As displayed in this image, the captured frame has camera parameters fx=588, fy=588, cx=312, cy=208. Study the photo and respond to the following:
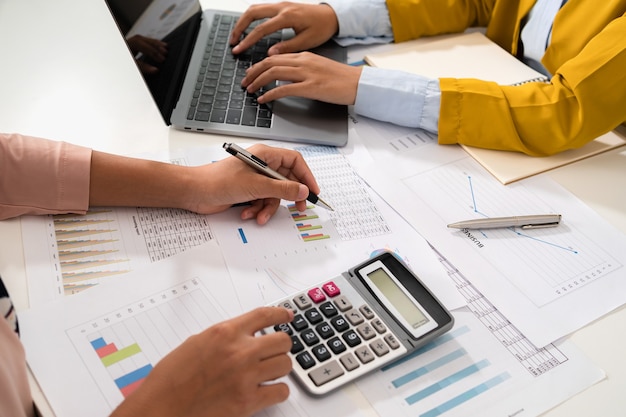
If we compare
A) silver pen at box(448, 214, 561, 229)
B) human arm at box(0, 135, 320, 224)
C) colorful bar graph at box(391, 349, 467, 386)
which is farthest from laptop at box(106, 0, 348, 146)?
colorful bar graph at box(391, 349, 467, 386)

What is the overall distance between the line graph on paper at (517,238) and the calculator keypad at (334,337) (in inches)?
7.9

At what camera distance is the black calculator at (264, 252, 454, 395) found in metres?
0.59

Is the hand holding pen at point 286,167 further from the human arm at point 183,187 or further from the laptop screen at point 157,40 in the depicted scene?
the laptop screen at point 157,40

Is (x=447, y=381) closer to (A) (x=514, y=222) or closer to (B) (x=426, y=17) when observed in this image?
(A) (x=514, y=222)

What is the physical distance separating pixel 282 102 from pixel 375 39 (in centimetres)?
27

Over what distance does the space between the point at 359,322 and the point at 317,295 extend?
6 cm

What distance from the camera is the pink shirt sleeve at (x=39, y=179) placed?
0.72 meters

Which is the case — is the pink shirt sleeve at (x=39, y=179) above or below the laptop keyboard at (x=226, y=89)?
below

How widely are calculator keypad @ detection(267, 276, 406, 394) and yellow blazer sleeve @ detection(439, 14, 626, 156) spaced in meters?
0.38

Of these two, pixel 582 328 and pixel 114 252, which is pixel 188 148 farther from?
pixel 582 328

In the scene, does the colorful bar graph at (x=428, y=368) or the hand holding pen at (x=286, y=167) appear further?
the hand holding pen at (x=286, y=167)

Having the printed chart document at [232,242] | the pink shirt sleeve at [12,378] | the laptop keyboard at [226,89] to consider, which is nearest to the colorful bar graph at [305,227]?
the printed chart document at [232,242]

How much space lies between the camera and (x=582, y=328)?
0.68 m

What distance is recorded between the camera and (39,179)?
0.72m
